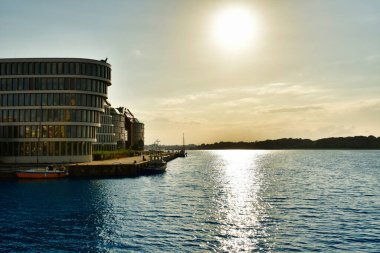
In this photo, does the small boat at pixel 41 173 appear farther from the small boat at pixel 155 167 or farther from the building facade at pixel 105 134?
the building facade at pixel 105 134

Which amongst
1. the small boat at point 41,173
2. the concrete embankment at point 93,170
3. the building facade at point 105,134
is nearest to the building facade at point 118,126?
the building facade at point 105,134

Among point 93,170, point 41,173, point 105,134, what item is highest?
point 105,134

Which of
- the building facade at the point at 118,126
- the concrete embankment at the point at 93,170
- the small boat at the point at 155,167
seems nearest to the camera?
the concrete embankment at the point at 93,170

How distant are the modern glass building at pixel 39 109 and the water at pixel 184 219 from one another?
81.8 feet

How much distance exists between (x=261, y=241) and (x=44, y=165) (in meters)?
68.8

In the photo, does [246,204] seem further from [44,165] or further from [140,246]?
[44,165]

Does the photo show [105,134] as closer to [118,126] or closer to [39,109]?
[118,126]

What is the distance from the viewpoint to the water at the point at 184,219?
33062mm

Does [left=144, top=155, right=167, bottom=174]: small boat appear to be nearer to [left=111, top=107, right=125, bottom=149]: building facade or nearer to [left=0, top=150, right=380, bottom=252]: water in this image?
[left=0, top=150, right=380, bottom=252]: water

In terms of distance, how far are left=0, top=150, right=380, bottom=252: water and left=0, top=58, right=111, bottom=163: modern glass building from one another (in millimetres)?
24940

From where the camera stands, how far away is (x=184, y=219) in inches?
1687

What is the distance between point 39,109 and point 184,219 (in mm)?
65723

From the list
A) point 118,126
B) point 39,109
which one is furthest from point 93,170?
point 118,126

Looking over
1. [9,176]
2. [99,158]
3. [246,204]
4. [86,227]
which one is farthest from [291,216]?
[99,158]
